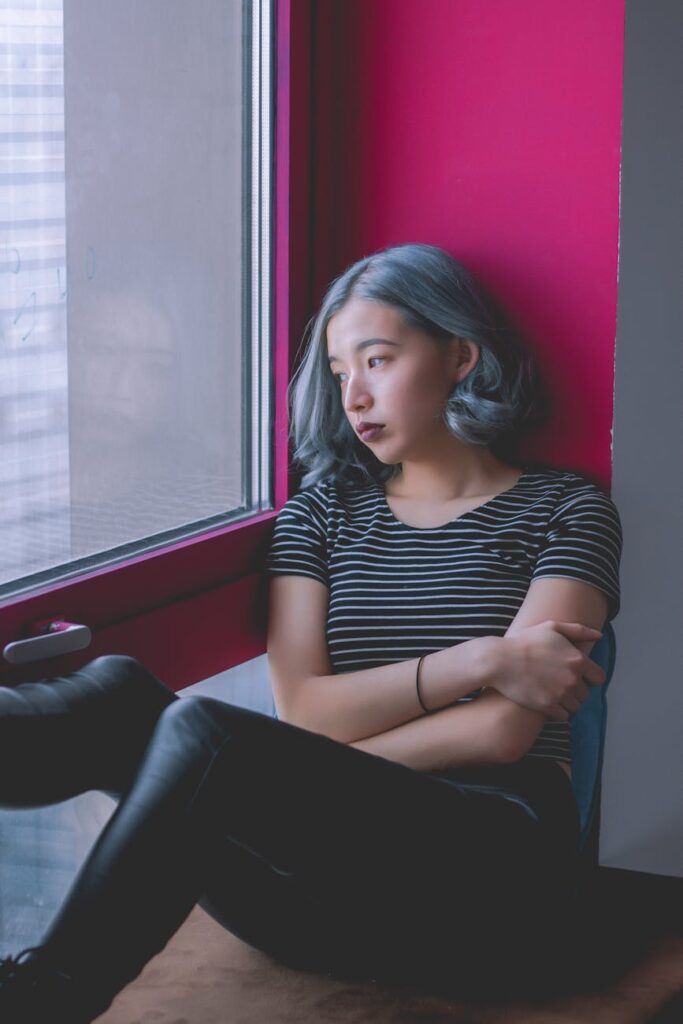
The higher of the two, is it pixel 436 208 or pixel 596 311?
pixel 436 208

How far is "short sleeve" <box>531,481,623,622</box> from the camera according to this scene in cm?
156

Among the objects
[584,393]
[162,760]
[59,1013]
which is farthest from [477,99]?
[59,1013]

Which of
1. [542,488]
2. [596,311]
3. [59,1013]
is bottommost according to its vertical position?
[59,1013]

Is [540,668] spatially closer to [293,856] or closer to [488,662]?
[488,662]

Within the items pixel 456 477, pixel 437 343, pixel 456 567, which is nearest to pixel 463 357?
pixel 437 343

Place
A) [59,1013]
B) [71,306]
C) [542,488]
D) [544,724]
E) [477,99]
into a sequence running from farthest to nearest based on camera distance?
[477,99], [542,488], [544,724], [71,306], [59,1013]

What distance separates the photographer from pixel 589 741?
1664 millimetres

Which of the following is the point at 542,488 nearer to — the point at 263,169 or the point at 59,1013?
the point at 263,169

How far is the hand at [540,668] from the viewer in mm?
1455

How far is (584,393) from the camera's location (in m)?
1.80

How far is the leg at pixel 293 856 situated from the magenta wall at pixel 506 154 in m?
0.69

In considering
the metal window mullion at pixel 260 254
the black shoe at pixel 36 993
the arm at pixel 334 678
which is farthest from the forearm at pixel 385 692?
the black shoe at pixel 36 993

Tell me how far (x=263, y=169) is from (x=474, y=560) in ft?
2.24

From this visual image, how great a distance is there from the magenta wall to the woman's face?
23cm
